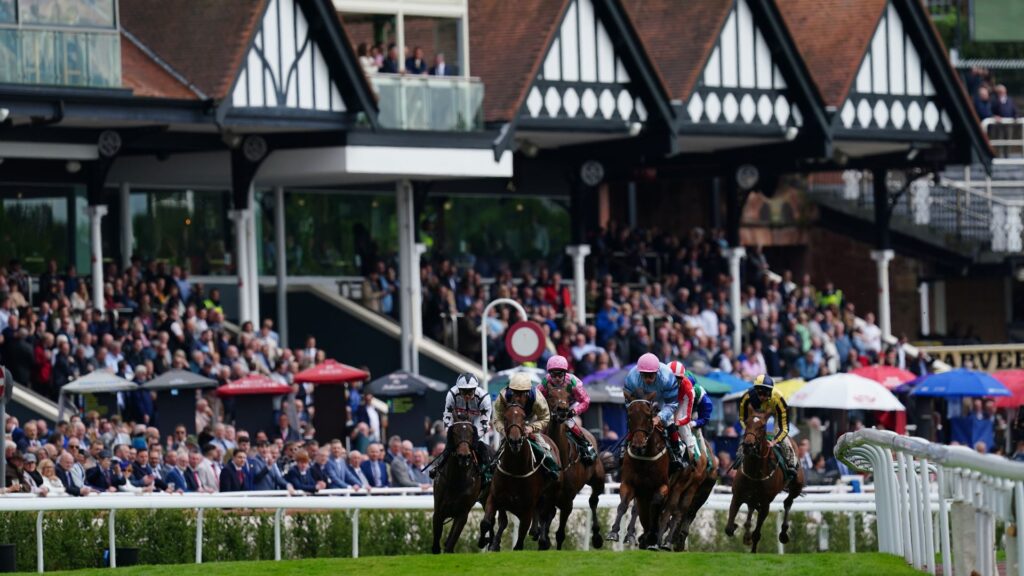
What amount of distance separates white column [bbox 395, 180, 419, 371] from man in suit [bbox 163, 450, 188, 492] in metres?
10.3

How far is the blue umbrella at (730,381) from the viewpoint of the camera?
29.9 m

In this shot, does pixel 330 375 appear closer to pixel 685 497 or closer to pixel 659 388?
pixel 685 497

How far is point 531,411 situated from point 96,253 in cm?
1285

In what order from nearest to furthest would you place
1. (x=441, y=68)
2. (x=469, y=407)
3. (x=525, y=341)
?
(x=469, y=407)
(x=525, y=341)
(x=441, y=68)

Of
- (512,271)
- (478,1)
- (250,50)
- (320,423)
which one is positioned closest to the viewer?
(320,423)

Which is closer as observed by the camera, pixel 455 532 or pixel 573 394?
pixel 455 532

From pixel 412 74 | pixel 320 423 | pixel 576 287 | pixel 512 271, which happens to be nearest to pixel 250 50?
pixel 412 74

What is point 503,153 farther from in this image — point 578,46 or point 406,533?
point 406,533

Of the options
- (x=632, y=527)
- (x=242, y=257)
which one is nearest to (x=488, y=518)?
(x=632, y=527)

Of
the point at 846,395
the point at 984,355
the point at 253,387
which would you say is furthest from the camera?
the point at 984,355

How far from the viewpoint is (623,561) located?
15547 mm

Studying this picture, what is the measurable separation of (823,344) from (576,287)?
12.3 feet

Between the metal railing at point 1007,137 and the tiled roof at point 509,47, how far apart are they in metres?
12.7

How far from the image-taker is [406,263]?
3275cm
